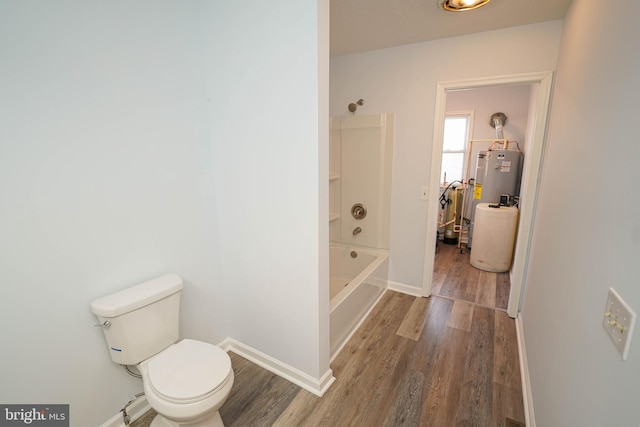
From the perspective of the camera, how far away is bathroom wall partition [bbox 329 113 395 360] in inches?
110

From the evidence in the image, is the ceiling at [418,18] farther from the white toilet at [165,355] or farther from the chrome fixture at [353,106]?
the white toilet at [165,355]

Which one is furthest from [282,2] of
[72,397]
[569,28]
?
[72,397]

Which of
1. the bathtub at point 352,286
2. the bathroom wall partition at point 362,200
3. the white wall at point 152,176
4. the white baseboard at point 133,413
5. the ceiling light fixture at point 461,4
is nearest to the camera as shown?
the white wall at point 152,176

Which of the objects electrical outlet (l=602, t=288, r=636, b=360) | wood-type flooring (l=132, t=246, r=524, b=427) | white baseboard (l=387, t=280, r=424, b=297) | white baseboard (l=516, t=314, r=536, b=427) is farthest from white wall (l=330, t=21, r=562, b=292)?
electrical outlet (l=602, t=288, r=636, b=360)

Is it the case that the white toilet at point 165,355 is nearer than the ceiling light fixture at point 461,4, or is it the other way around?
the white toilet at point 165,355

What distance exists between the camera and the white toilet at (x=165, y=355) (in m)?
1.22

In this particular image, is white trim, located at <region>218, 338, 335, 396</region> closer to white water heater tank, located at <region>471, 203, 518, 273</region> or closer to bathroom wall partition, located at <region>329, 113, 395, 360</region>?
bathroom wall partition, located at <region>329, 113, 395, 360</region>

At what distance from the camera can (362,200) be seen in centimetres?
304

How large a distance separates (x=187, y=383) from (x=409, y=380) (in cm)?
136

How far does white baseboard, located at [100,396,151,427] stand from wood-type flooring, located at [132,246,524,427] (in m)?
0.46

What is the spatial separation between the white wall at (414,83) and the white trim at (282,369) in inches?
60.7

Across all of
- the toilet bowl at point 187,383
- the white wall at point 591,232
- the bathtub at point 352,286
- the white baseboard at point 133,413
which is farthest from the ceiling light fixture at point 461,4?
the white baseboard at point 133,413

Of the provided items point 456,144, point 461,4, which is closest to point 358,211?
point 461,4

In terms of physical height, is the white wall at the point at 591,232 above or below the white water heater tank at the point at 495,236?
above
